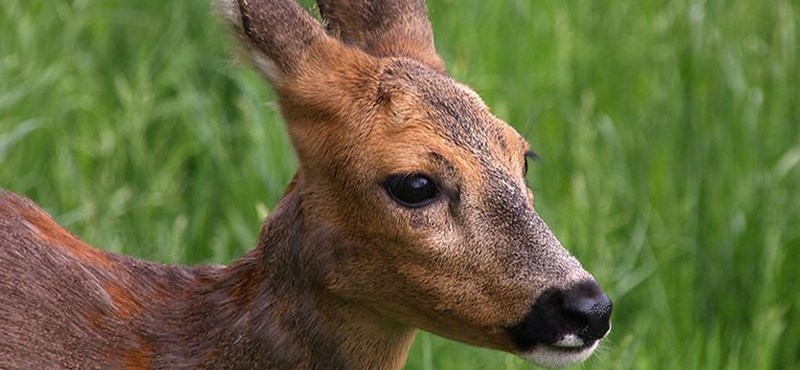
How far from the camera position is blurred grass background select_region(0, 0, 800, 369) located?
593 centimetres

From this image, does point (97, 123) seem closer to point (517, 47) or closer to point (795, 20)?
point (517, 47)

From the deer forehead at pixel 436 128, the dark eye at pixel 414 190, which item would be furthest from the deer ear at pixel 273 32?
the dark eye at pixel 414 190

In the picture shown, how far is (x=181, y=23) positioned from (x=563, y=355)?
3.44 m

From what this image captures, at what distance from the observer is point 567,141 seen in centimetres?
674

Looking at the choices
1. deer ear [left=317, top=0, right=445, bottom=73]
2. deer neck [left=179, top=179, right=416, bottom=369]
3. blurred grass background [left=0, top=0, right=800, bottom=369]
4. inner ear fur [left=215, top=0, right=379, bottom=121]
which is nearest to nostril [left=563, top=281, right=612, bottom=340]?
deer neck [left=179, top=179, right=416, bottom=369]

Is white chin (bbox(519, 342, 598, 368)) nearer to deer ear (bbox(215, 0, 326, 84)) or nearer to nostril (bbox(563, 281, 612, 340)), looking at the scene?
nostril (bbox(563, 281, 612, 340))

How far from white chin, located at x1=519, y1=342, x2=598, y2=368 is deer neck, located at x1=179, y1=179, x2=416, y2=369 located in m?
0.40

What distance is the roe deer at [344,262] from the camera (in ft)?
13.6

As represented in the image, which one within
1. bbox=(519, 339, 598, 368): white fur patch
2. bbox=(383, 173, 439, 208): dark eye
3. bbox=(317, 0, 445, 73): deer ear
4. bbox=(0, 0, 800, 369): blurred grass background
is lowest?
bbox=(0, 0, 800, 369): blurred grass background

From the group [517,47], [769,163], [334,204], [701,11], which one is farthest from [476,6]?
[334,204]

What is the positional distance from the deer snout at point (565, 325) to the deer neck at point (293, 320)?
0.38 metres

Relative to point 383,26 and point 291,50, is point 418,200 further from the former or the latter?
point 383,26

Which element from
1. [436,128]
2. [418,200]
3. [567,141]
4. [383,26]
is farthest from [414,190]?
[567,141]

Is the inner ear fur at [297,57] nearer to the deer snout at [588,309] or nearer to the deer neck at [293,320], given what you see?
the deer neck at [293,320]
